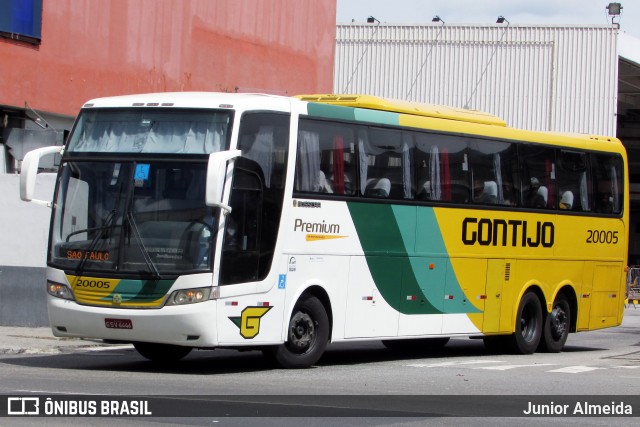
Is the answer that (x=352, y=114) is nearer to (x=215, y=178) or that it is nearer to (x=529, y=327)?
(x=215, y=178)

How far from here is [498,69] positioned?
47.0 meters

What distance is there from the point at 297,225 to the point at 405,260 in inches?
102

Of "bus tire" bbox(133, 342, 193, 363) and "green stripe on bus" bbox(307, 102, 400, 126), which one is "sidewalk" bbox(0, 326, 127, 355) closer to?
"bus tire" bbox(133, 342, 193, 363)

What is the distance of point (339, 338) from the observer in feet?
54.0

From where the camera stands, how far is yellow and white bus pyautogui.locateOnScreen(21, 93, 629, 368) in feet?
47.1

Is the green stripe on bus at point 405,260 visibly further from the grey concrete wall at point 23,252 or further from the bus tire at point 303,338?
the grey concrete wall at point 23,252

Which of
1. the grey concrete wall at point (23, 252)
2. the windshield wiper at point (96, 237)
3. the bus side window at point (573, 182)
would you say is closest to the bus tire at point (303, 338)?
the windshield wiper at point (96, 237)

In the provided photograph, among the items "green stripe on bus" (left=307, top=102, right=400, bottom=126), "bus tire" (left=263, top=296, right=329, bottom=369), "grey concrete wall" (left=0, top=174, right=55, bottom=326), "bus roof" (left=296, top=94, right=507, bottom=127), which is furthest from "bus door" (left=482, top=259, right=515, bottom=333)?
"grey concrete wall" (left=0, top=174, right=55, bottom=326)

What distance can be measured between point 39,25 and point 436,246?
9.85 meters

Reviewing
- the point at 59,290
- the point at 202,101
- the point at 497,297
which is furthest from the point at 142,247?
the point at 497,297

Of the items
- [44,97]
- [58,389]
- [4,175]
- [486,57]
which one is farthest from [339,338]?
[486,57]

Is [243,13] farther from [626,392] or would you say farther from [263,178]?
[626,392]

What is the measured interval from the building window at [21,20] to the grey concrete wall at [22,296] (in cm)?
456

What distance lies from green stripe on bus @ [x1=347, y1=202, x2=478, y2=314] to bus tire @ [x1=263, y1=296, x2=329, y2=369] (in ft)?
4.34
